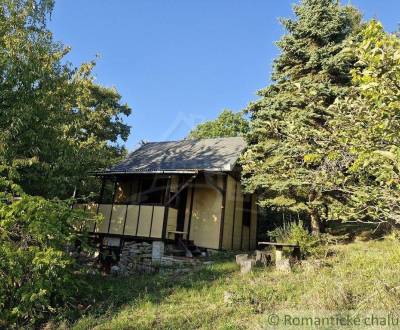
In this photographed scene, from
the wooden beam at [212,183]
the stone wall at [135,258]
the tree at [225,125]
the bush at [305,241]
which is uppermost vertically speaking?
the tree at [225,125]

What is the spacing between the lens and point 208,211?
51.3 ft

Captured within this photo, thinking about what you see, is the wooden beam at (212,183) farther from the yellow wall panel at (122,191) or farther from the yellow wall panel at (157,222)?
the yellow wall panel at (122,191)

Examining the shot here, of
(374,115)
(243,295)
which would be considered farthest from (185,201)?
(374,115)

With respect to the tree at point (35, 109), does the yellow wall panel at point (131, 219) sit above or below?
below

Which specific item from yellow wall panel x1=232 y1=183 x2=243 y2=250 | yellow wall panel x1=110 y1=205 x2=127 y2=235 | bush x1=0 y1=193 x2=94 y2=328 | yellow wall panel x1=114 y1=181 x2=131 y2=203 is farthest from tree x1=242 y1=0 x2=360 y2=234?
bush x1=0 y1=193 x2=94 y2=328

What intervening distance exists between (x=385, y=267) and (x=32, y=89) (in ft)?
36.0

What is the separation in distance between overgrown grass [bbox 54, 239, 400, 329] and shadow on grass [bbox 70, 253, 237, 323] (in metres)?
0.02

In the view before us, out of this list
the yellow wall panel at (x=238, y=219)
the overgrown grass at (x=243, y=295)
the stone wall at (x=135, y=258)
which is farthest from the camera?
the yellow wall panel at (x=238, y=219)

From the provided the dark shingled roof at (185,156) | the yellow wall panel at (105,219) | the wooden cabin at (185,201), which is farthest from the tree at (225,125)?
the yellow wall panel at (105,219)

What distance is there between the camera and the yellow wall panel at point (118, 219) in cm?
1499

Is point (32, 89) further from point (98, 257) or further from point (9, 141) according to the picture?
point (98, 257)

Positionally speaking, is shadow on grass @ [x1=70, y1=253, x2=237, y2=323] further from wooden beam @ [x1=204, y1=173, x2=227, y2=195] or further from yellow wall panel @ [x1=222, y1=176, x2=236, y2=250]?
wooden beam @ [x1=204, y1=173, x2=227, y2=195]

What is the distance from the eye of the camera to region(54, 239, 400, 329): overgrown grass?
7073 mm

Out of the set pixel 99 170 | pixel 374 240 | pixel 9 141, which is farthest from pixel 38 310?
pixel 374 240
